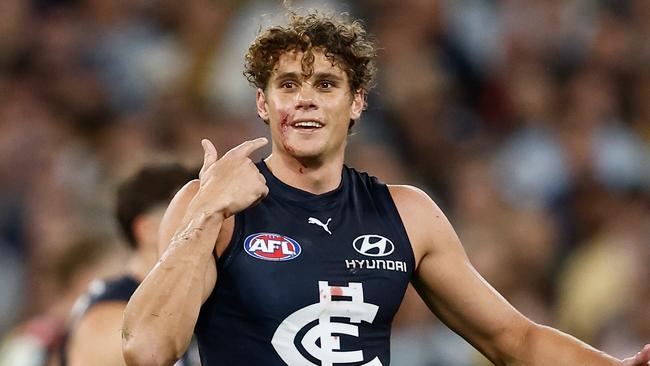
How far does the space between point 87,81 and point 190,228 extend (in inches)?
243

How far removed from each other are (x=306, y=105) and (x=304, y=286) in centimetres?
66

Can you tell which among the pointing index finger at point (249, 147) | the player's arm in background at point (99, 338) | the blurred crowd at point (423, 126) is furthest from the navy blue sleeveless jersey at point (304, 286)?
the blurred crowd at point (423, 126)

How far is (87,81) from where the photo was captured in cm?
1040

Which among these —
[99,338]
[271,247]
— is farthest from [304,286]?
[99,338]

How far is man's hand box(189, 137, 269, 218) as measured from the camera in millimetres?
4527

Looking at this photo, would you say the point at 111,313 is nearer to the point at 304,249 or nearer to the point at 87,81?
the point at 304,249

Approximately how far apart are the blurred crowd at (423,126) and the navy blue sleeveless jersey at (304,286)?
149 inches

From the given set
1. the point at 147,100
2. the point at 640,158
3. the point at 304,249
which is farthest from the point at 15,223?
the point at 304,249

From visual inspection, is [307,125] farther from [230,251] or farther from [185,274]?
[185,274]

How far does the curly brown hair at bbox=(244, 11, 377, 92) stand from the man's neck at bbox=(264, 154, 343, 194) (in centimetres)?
29

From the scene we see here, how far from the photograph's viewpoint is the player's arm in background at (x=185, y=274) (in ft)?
14.2

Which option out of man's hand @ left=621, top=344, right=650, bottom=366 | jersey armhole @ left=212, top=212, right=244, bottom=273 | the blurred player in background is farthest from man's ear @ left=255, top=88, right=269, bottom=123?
man's hand @ left=621, top=344, right=650, bottom=366

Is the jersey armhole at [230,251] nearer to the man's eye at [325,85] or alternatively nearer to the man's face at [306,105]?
the man's face at [306,105]

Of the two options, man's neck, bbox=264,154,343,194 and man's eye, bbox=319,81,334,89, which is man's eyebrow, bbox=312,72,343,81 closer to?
man's eye, bbox=319,81,334,89
